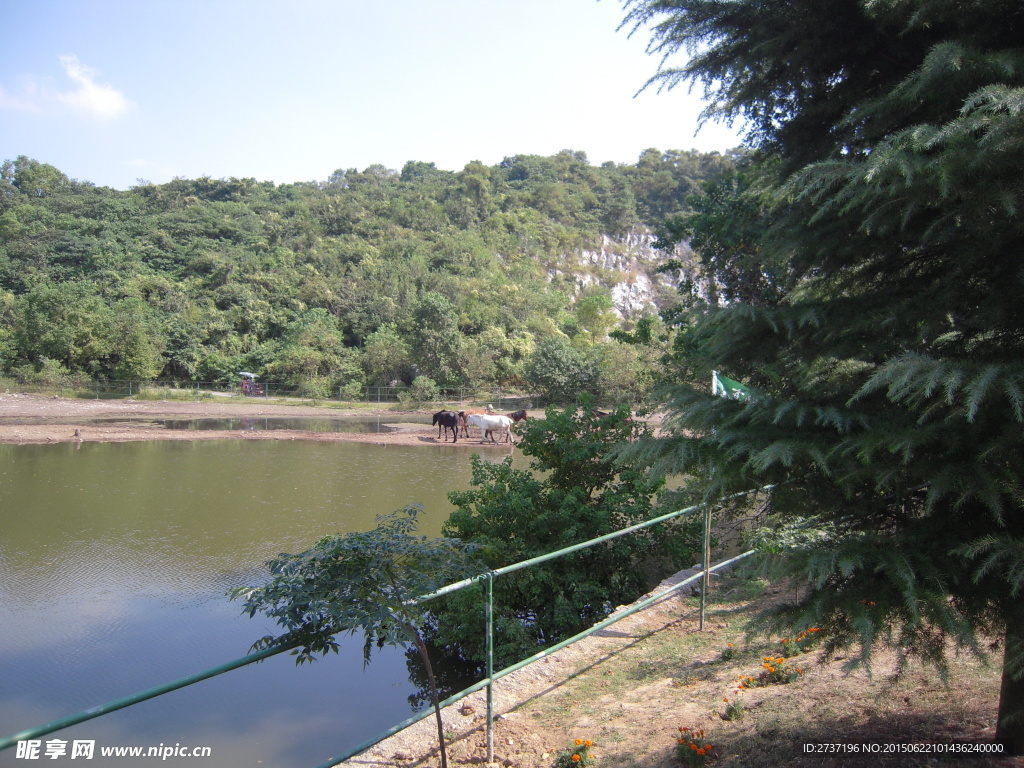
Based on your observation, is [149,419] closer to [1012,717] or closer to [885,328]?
[885,328]

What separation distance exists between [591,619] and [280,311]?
4569 cm

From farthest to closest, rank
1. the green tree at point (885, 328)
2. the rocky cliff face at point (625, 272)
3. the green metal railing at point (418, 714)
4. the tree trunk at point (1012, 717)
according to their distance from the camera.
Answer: the rocky cliff face at point (625, 272) < the tree trunk at point (1012, 717) < the green tree at point (885, 328) < the green metal railing at point (418, 714)

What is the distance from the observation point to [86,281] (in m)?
50.4

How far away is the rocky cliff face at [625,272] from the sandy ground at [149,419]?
38789 millimetres

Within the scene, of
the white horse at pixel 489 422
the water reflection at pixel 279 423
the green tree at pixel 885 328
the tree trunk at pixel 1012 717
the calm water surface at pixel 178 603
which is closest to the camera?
the green tree at pixel 885 328

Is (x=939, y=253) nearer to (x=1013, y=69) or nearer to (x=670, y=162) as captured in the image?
(x=1013, y=69)

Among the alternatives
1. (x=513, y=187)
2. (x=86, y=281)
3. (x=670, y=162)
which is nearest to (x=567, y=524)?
(x=86, y=281)

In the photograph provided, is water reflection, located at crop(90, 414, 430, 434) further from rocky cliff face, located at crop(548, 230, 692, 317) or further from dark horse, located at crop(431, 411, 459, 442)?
rocky cliff face, located at crop(548, 230, 692, 317)

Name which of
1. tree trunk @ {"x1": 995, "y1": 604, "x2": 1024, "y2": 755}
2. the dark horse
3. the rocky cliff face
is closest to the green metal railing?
tree trunk @ {"x1": 995, "y1": 604, "x2": 1024, "y2": 755}

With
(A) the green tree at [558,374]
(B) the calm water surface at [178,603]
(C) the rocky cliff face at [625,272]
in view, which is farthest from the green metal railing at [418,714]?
(C) the rocky cliff face at [625,272]

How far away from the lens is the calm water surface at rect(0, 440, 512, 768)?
6.12m

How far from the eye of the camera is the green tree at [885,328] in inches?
95.3

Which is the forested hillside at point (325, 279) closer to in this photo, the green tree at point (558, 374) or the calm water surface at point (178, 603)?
the green tree at point (558, 374)

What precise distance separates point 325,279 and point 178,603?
47.2 metres
